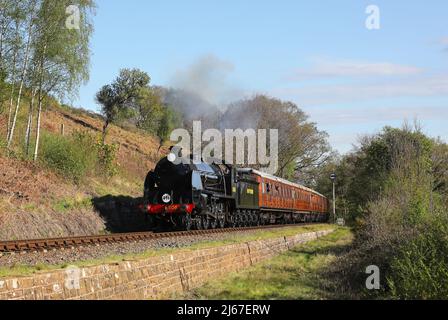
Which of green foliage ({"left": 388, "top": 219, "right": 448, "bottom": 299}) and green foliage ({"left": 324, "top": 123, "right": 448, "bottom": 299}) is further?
green foliage ({"left": 324, "top": 123, "right": 448, "bottom": 299})

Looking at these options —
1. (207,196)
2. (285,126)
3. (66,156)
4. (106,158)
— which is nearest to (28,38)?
(66,156)

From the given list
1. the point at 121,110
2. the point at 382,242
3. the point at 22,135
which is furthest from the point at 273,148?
the point at 382,242

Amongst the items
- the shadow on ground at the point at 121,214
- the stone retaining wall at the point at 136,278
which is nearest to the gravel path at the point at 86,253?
the stone retaining wall at the point at 136,278

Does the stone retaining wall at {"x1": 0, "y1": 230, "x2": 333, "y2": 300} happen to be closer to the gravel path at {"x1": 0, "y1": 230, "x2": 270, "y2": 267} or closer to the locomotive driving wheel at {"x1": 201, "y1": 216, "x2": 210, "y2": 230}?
the gravel path at {"x1": 0, "y1": 230, "x2": 270, "y2": 267}

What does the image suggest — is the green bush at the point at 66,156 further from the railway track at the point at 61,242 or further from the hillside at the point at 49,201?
the railway track at the point at 61,242

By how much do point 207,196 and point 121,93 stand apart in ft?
106

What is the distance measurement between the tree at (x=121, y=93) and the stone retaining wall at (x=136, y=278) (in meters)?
36.9

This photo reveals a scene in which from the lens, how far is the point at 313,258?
2075 centimetres

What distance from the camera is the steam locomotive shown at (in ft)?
70.8

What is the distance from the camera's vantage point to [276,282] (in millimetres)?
14695

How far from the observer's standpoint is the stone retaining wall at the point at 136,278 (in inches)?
302

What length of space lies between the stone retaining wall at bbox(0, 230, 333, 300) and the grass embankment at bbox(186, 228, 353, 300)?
15.7 inches
